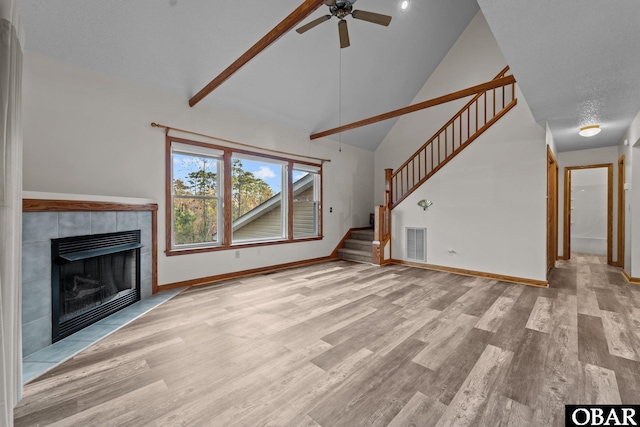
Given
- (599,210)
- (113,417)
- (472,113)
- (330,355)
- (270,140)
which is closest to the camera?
(113,417)

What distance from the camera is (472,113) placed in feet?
19.5

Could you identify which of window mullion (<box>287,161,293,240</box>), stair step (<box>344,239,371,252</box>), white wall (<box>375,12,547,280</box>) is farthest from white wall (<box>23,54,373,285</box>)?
white wall (<box>375,12,547,280</box>)

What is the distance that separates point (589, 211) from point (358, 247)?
6201mm

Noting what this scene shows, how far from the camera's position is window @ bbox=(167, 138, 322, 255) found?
4059 millimetres

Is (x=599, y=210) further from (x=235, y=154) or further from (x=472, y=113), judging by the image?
(x=235, y=154)

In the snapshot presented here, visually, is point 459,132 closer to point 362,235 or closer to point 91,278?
point 362,235

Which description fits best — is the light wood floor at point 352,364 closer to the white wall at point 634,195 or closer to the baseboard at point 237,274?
Result: the baseboard at point 237,274

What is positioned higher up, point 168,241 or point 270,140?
point 270,140

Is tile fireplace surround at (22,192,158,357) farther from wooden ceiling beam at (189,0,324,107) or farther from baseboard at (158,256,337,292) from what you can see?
wooden ceiling beam at (189,0,324,107)

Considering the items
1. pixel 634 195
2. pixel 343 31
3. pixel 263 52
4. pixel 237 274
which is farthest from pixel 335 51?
pixel 634 195

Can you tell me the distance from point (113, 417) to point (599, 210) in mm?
9916

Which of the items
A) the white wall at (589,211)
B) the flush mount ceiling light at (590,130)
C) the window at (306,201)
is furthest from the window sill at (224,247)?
the white wall at (589,211)

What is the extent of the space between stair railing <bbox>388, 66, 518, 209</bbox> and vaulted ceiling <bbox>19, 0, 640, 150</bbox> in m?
1.20

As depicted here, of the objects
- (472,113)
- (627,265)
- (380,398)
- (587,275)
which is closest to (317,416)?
(380,398)
